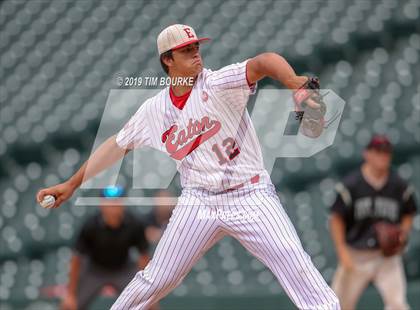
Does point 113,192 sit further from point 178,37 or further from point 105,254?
point 178,37

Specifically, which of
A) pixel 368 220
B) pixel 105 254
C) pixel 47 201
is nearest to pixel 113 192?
pixel 105 254

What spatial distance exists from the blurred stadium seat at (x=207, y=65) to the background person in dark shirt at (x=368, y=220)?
81 cm

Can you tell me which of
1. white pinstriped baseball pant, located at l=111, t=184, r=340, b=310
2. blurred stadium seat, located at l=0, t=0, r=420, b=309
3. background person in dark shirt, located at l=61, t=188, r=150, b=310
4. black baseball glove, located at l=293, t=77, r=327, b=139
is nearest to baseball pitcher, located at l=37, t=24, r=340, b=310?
white pinstriped baseball pant, located at l=111, t=184, r=340, b=310

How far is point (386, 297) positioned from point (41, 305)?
9.77 feet

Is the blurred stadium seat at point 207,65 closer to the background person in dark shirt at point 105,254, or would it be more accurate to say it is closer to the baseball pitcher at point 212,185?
the background person in dark shirt at point 105,254

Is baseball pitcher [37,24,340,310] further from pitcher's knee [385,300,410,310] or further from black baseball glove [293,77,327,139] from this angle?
pitcher's knee [385,300,410,310]

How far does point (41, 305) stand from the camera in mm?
8078

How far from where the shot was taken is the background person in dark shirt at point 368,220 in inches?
287

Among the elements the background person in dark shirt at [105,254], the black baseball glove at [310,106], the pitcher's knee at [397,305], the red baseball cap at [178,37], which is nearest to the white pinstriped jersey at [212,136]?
the red baseball cap at [178,37]

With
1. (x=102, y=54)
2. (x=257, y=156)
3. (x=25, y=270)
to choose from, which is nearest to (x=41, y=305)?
(x=25, y=270)

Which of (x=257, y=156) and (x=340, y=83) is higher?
(x=257, y=156)

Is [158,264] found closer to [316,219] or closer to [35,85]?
[316,219]

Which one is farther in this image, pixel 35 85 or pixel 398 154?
pixel 35 85

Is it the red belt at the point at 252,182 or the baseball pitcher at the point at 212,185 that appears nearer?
the baseball pitcher at the point at 212,185
